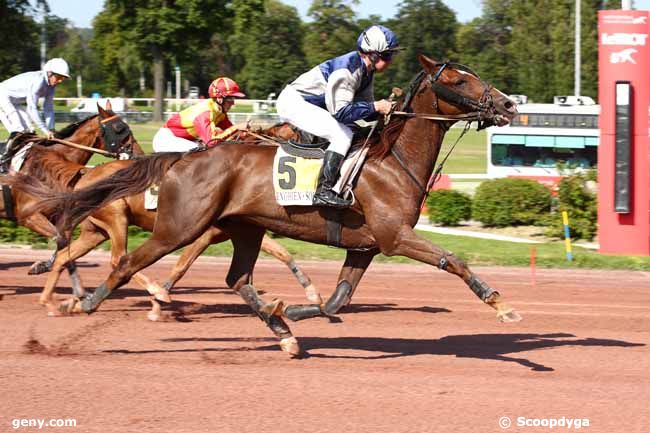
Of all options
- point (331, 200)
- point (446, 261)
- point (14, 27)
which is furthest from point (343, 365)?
point (14, 27)

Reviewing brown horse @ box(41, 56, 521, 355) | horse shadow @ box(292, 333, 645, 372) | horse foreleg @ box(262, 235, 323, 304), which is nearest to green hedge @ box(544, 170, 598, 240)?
horse foreleg @ box(262, 235, 323, 304)

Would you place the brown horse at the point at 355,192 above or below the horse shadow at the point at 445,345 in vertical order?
above

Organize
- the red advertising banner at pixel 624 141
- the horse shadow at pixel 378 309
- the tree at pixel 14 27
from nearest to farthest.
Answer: the horse shadow at pixel 378 309, the red advertising banner at pixel 624 141, the tree at pixel 14 27

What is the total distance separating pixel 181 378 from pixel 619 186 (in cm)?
941

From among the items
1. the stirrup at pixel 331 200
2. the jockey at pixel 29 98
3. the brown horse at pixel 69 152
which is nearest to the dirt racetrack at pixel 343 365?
the brown horse at pixel 69 152

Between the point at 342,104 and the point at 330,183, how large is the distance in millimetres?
569

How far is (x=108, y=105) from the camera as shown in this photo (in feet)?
35.2

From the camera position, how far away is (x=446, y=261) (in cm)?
689

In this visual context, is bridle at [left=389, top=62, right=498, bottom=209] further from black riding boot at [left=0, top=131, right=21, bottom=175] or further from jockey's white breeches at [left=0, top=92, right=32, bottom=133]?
jockey's white breeches at [left=0, top=92, right=32, bottom=133]

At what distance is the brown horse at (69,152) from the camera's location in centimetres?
967

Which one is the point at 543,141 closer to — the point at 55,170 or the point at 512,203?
the point at 512,203

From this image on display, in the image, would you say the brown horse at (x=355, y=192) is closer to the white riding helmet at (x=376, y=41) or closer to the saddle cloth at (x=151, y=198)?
the white riding helmet at (x=376, y=41)

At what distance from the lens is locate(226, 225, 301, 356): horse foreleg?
24.4 feet

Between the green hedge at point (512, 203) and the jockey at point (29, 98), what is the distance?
9095 mm
